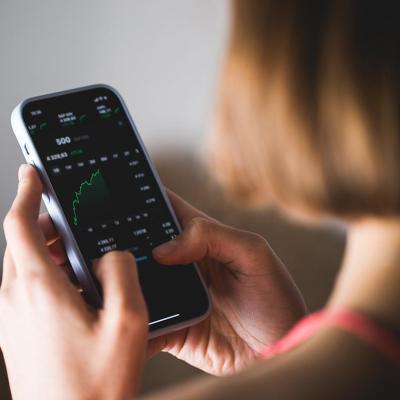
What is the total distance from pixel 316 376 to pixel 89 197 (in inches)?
13.4

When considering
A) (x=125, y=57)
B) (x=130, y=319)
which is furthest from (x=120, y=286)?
(x=125, y=57)

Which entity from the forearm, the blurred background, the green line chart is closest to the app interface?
the green line chart

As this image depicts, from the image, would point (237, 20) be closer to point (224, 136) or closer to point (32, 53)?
point (224, 136)

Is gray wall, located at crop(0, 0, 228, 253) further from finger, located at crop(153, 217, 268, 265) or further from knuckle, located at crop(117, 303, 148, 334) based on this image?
knuckle, located at crop(117, 303, 148, 334)

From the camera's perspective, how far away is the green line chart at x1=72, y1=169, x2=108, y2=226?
2.09 ft

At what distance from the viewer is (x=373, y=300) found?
0.38 metres

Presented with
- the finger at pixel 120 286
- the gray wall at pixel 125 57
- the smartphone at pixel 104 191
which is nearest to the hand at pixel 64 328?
the finger at pixel 120 286

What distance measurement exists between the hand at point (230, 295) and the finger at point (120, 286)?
0.14 metres

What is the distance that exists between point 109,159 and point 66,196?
63 mm

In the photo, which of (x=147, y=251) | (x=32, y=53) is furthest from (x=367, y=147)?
(x=32, y=53)

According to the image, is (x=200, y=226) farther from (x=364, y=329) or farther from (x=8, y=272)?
(x=364, y=329)

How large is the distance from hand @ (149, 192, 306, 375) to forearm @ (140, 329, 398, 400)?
0.88 feet

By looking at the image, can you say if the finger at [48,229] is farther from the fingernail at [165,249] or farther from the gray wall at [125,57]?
the gray wall at [125,57]

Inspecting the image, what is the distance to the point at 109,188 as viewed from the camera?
26.0 inches
